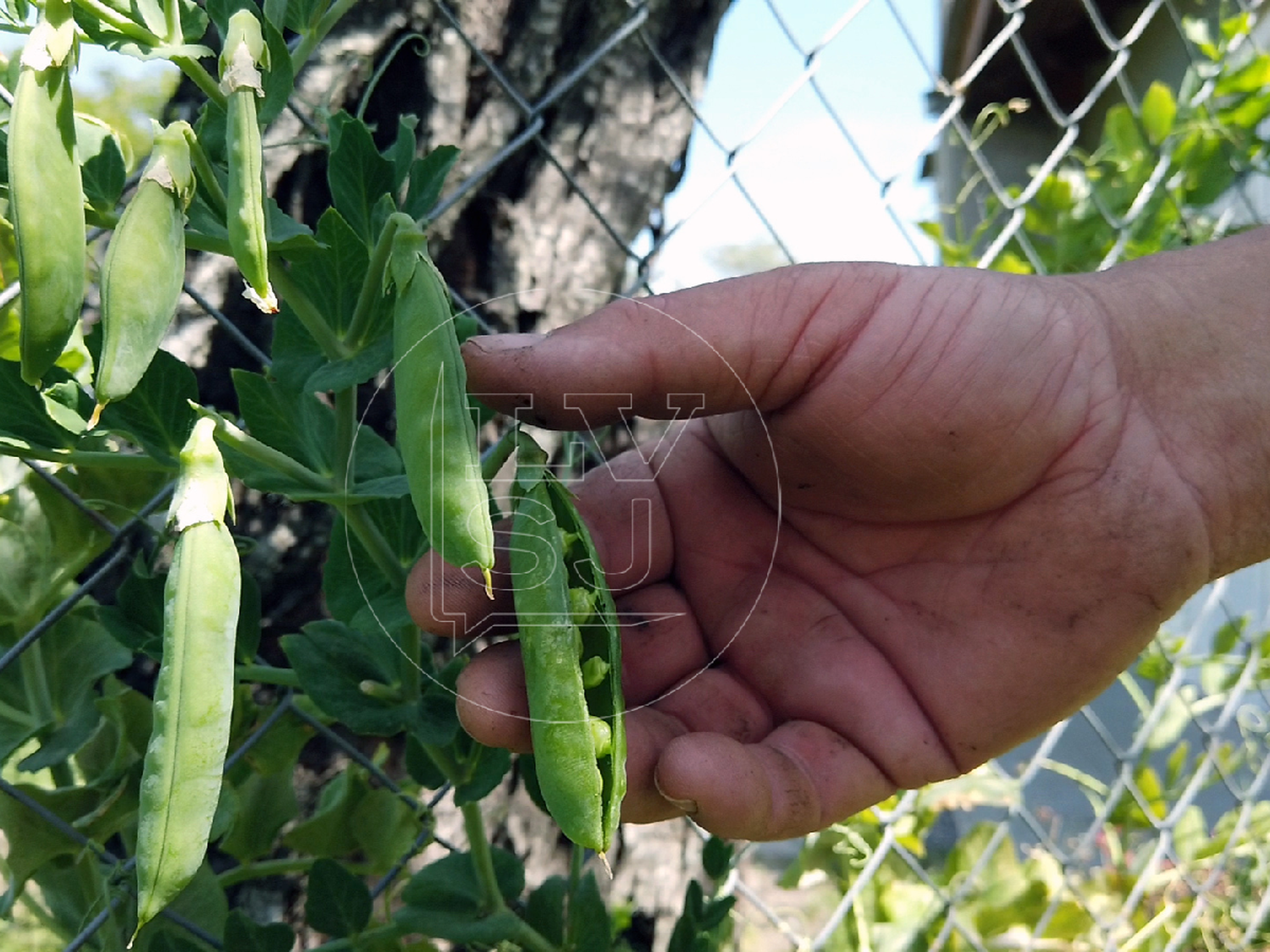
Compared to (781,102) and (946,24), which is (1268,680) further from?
(946,24)

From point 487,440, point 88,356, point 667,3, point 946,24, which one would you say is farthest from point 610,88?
point 946,24

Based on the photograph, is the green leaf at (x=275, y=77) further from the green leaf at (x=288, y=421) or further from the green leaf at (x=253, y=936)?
the green leaf at (x=253, y=936)

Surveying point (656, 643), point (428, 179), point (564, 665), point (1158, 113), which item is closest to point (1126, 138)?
point (1158, 113)

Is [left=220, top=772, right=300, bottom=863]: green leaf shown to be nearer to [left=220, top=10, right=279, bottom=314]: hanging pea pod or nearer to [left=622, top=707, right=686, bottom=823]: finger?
[left=622, top=707, right=686, bottom=823]: finger

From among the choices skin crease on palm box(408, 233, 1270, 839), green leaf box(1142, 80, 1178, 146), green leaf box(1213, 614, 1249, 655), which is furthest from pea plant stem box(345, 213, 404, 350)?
green leaf box(1213, 614, 1249, 655)

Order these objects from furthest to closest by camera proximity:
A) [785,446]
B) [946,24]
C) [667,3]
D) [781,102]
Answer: [946,24]
[667,3]
[781,102]
[785,446]

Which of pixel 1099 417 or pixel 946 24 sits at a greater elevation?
pixel 1099 417

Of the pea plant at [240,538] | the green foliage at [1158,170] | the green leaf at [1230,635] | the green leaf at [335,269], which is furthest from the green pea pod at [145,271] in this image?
the green leaf at [1230,635]

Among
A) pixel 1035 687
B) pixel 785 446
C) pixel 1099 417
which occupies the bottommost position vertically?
pixel 1035 687
